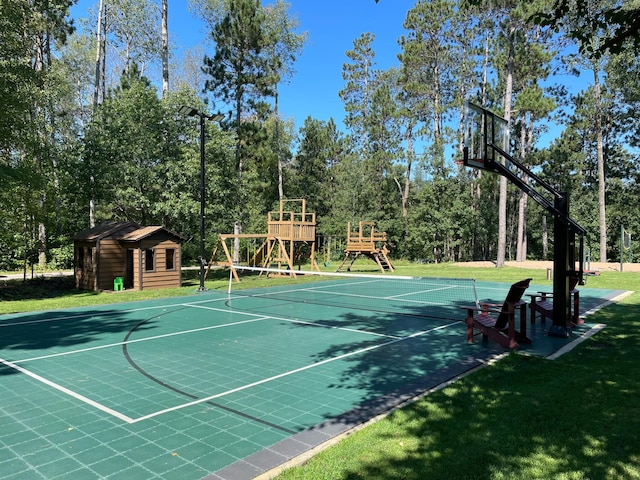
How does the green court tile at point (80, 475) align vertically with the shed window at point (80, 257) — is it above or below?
below

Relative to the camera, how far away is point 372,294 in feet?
51.1

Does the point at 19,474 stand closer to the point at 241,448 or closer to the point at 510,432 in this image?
the point at 241,448

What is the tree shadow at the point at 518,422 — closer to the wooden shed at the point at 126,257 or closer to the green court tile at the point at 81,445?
the green court tile at the point at 81,445

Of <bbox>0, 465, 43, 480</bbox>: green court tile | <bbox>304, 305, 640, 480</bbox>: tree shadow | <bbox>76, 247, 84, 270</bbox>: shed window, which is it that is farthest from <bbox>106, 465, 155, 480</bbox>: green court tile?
<bbox>76, 247, 84, 270</bbox>: shed window

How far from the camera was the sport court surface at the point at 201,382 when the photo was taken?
12.4ft

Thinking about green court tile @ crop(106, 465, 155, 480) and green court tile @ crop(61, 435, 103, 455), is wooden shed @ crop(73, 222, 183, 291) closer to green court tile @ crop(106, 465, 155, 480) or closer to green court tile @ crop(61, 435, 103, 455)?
green court tile @ crop(61, 435, 103, 455)

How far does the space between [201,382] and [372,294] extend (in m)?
10.3

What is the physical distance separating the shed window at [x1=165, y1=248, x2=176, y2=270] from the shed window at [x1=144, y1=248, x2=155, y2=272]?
0.61 m

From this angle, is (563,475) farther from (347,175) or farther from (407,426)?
(347,175)

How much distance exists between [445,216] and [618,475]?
3173 cm

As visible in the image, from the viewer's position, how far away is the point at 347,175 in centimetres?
3522

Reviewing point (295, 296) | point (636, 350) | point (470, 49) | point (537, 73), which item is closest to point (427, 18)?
point (470, 49)

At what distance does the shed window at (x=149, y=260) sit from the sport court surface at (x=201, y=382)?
5.38 meters

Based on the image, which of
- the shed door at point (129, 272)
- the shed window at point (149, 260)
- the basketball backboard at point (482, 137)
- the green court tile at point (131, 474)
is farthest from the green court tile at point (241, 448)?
the shed door at point (129, 272)
